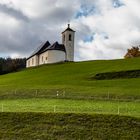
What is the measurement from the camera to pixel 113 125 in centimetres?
3288

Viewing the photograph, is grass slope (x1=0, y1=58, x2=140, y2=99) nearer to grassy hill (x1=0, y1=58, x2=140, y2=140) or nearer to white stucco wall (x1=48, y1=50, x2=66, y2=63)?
grassy hill (x1=0, y1=58, x2=140, y2=140)

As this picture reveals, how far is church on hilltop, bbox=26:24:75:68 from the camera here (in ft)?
459

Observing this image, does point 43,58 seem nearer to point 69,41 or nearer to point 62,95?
point 69,41

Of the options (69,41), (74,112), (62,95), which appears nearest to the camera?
(74,112)

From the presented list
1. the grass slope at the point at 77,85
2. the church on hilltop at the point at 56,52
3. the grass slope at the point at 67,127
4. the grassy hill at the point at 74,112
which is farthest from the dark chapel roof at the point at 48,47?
the grass slope at the point at 67,127

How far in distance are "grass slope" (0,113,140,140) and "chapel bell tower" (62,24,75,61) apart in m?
110

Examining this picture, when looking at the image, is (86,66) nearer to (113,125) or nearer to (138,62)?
(138,62)

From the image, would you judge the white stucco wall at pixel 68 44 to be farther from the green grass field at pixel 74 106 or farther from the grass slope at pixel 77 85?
the green grass field at pixel 74 106

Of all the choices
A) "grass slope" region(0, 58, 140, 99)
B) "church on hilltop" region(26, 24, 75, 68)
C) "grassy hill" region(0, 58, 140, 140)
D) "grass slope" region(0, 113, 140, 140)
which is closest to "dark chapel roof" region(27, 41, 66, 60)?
"church on hilltop" region(26, 24, 75, 68)

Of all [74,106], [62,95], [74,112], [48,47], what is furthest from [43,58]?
[74,112]

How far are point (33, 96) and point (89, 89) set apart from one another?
9007mm

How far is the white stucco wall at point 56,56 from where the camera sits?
138625 mm

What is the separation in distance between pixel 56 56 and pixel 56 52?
1.27 meters

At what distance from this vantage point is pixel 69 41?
14862 cm
